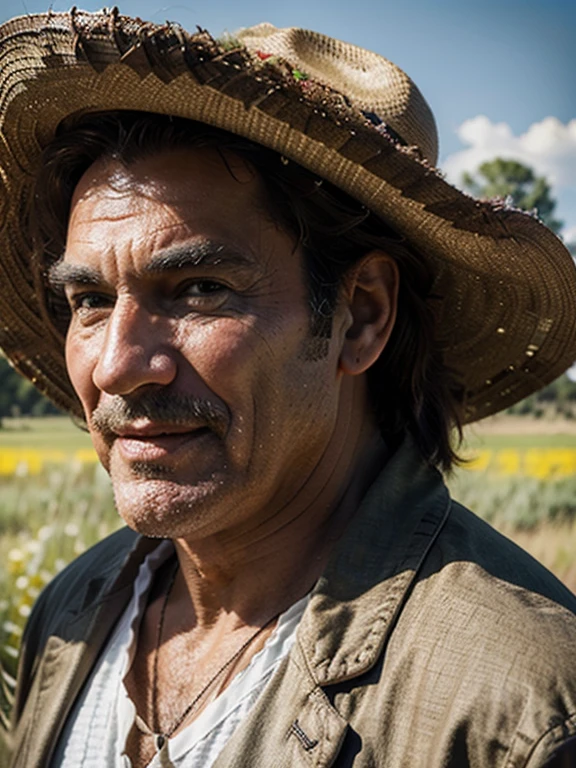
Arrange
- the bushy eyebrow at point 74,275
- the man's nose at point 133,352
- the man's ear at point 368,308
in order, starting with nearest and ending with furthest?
the man's nose at point 133,352, the bushy eyebrow at point 74,275, the man's ear at point 368,308

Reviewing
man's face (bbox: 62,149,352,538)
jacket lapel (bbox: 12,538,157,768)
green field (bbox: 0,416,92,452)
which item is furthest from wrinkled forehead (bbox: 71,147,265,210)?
green field (bbox: 0,416,92,452)

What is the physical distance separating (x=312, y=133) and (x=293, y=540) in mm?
898

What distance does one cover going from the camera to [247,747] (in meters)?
1.92

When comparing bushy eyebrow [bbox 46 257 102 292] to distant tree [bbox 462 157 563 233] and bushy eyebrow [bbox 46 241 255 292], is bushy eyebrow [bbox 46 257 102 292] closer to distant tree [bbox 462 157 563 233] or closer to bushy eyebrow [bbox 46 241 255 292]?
bushy eyebrow [bbox 46 241 255 292]

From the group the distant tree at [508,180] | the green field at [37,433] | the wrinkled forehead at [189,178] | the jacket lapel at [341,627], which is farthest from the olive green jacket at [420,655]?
the distant tree at [508,180]

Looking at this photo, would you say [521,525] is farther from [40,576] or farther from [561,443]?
[40,576]

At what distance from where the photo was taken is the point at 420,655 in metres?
1.85

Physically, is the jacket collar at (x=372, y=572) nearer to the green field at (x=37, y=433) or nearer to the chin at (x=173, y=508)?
the chin at (x=173, y=508)

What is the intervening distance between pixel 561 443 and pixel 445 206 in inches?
168

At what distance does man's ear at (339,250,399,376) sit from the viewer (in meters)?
2.30

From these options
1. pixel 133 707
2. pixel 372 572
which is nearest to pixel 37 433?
pixel 133 707

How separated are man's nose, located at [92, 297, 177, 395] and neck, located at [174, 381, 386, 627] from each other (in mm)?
449

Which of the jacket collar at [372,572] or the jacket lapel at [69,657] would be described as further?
the jacket lapel at [69,657]

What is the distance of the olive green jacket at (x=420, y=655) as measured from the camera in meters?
1.71
